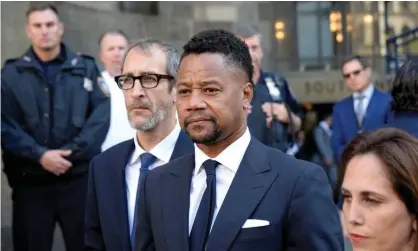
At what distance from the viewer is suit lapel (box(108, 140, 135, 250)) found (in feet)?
13.3

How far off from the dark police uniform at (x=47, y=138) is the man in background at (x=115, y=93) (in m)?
0.22

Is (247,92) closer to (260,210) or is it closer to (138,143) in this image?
(260,210)

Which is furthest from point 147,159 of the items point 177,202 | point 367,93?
point 367,93

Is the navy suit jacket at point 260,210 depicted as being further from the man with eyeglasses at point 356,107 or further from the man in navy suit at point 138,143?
the man with eyeglasses at point 356,107

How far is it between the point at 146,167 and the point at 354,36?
11618 mm

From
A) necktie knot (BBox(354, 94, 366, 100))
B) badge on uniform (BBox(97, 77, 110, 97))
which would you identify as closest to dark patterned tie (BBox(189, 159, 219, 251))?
badge on uniform (BBox(97, 77, 110, 97))

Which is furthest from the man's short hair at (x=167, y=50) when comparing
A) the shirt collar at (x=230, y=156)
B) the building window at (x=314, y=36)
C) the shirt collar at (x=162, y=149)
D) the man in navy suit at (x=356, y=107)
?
the building window at (x=314, y=36)

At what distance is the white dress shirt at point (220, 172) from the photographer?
329 centimetres

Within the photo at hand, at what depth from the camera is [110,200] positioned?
13.6 ft

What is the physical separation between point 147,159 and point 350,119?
16.3 ft

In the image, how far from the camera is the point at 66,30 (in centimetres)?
912

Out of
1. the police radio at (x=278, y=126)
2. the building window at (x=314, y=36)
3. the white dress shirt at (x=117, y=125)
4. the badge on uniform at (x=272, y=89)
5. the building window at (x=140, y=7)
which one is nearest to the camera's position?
the police radio at (x=278, y=126)

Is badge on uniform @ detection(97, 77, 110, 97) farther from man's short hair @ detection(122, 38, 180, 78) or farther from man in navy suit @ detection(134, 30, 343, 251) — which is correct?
man in navy suit @ detection(134, 30, 343, 251)

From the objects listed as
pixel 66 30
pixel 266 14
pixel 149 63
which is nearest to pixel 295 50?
pixel 266 14
